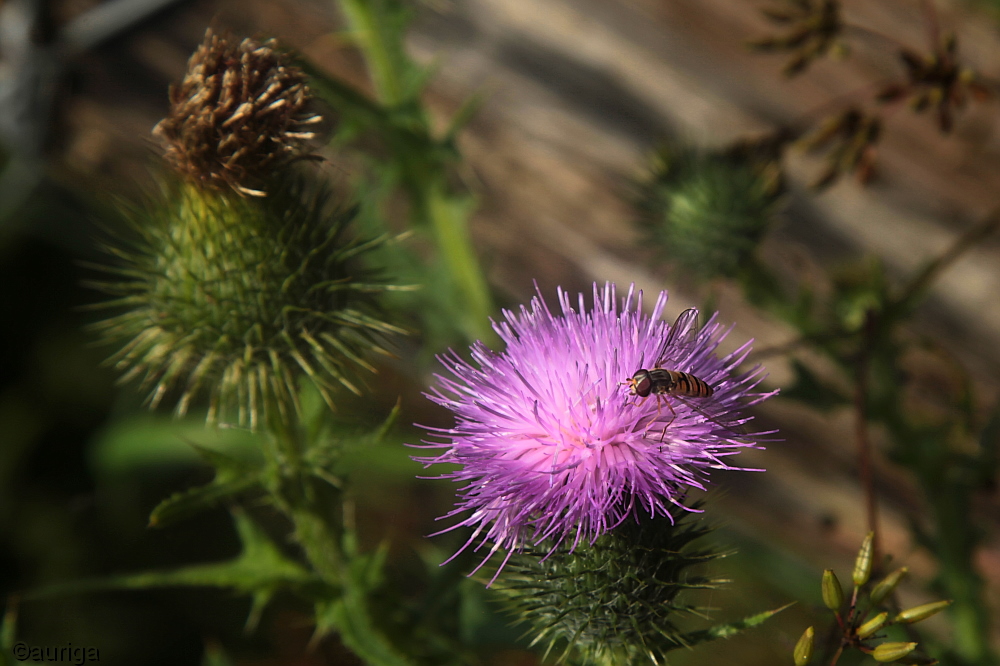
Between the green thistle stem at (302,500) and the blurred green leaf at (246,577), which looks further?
the green thistle stem at (302,500)

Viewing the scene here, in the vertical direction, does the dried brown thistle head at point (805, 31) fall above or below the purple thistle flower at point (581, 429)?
above

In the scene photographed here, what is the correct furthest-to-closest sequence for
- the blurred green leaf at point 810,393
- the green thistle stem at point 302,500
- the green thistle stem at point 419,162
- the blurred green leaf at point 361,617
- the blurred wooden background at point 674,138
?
the blurred wooden background at point 674,138, the green thistle stem at point 419,162, the blurred green leaf at point 810,393, the green thistle stem at point 302,500, the blurred green leaf at point 361,617

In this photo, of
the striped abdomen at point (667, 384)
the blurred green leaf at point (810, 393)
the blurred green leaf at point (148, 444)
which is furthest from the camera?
the blurred green leaf at point (148, 444)

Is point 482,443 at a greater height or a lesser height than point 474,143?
lesser

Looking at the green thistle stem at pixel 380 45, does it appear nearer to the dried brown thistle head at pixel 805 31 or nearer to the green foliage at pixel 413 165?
the green foliage at pixel 413 165

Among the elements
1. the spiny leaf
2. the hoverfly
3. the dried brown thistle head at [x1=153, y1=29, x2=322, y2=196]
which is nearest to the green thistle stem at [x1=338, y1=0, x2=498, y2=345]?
the dried brown thistle head at [x1=153, y1=29, x2=322, y2=196]

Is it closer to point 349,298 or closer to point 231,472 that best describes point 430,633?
point 231,472

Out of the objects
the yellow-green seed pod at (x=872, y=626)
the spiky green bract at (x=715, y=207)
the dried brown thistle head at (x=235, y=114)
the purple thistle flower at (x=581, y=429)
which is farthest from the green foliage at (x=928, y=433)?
the dried brown thistle head at (x=235, y=114)

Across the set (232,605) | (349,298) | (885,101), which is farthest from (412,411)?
(885,101)

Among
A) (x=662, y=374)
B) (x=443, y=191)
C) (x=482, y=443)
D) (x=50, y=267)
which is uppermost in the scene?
(x=443, y=191)
